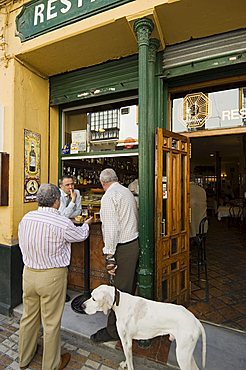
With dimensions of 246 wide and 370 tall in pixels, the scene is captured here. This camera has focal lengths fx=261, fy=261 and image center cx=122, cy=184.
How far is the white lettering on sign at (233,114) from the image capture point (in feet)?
10.0

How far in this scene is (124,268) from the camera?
9.00ft

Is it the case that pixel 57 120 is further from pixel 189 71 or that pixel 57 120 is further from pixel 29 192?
pixel 189 71

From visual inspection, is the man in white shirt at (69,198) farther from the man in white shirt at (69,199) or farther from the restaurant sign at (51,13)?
the restaurant sign at (51,13)

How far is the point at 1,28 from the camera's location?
3717 millimetres

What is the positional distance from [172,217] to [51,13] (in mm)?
2944

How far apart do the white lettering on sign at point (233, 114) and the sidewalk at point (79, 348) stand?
271 centimetres

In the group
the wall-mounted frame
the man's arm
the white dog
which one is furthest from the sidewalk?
the wall-mounted frame

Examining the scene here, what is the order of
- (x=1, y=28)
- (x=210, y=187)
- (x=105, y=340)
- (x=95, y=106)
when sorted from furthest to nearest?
(x=210, y=187), (x=95, y=106), (x=1, y=28), (x=105, y=340)

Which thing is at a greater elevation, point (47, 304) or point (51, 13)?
point (51, 13)

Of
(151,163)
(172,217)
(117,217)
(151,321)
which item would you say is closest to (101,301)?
(151,321)

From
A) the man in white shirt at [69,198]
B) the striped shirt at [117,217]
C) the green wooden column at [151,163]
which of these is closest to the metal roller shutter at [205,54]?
the green wooden column at [151,163]

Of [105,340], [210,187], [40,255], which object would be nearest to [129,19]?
[40,255]

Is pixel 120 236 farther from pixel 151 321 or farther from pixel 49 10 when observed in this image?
pixel 49 10

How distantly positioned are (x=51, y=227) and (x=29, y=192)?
5.76ft
